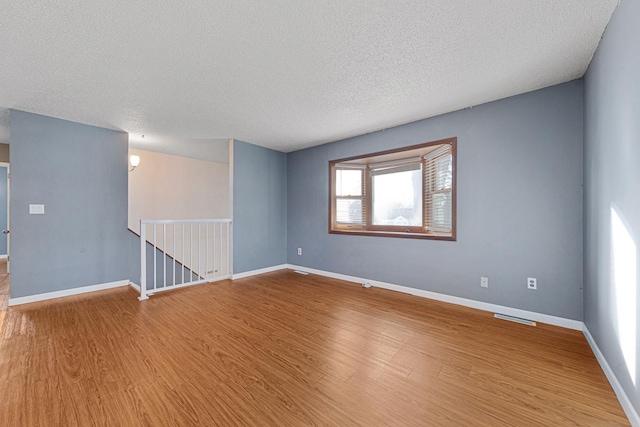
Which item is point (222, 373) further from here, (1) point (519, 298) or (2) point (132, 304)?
(1) point (519, 298)

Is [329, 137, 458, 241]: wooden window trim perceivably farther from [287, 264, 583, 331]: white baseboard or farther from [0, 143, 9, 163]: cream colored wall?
[0, 143, 9, 163]: cream colored wall

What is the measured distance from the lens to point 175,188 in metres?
5.64

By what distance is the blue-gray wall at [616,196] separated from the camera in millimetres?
1297

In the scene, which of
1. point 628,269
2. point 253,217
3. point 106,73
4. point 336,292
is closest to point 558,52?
point 628,269

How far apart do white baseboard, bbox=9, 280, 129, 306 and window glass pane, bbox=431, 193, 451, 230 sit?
15.0 ft

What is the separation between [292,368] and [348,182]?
3.23m

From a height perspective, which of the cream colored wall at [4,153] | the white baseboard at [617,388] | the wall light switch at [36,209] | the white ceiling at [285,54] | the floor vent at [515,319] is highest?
the white ceiling at [285,54]

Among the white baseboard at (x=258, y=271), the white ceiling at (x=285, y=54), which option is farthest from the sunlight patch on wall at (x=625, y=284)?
the white baseboard at (x=258, y=271)

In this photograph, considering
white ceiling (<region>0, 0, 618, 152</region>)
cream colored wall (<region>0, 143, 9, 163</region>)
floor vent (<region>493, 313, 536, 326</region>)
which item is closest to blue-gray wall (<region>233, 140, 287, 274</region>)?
white ceiling (<region>0, 0, 618, 152</region>)

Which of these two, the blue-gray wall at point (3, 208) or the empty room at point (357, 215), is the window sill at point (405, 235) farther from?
the blue-gray wall at point (3, 208)

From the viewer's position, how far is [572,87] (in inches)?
90.5

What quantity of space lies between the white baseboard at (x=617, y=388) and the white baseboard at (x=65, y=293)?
5103 millimetres

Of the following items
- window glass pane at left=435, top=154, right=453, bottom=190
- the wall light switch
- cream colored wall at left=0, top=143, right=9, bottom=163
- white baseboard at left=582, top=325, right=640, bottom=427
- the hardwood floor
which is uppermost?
cream colored wall at left=0, top=143, right=9, bottom=163

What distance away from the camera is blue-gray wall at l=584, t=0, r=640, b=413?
1.30m
